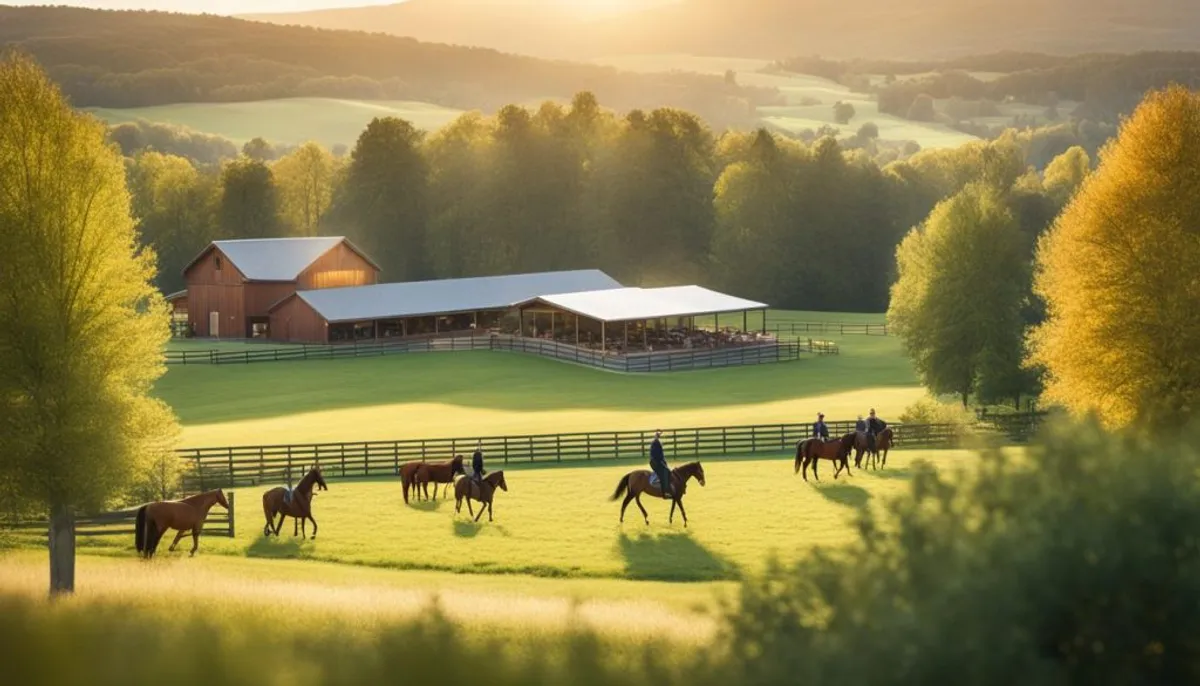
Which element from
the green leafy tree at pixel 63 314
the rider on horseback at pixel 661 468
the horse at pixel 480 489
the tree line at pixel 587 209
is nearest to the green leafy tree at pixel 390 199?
the tree line at pixel 587 209

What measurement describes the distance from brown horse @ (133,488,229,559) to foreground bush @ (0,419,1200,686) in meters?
17.7

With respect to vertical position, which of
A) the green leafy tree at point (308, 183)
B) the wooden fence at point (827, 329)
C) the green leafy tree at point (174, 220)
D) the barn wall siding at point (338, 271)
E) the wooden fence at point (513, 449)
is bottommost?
the wooden fence at point (513, 449)

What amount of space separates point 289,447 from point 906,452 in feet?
61.1

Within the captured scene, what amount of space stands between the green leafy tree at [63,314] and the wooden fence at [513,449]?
14.6m

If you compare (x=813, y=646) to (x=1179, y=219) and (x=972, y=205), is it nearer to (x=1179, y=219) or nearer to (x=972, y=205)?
(x=1179, y=219)

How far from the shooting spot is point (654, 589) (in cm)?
2403

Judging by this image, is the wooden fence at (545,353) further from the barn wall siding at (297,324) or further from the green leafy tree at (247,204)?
the green leafy tree at (247,204)

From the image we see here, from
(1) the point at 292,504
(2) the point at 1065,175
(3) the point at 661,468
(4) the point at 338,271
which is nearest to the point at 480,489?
(1) the point at 292,504

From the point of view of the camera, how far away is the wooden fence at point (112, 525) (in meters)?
29.2

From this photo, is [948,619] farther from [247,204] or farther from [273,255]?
[247,204]

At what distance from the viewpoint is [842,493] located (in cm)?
3366

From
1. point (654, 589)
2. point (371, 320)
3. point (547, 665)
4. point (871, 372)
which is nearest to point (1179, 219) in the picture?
point (654, 589)

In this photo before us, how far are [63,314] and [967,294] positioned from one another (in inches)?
1558

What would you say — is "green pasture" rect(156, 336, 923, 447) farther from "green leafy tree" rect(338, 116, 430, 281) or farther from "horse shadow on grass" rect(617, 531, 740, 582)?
"green leafy tree" rect(338, 116, 430, 281)
